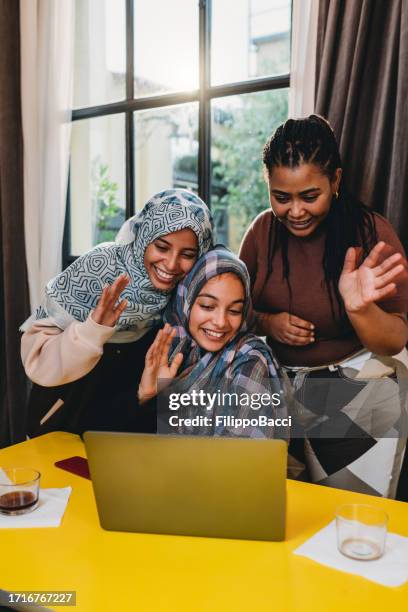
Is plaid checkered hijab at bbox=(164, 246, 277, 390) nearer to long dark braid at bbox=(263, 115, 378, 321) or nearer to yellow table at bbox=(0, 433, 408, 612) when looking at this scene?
long dark braid at bbox=(263, 115, 378, 321)

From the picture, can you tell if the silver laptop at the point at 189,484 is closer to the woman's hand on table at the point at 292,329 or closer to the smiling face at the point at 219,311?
the smiling face at the point at 219,311

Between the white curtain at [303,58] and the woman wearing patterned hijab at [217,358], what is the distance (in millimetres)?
844

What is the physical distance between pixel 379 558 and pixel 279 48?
2222 mm

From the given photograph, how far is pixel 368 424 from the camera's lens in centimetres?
166

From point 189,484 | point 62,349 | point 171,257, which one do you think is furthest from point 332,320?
point 189,484

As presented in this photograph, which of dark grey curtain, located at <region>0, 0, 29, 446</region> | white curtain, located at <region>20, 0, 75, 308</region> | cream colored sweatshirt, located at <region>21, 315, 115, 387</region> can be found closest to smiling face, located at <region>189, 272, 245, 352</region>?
cream colored sweatshirt, located at <region>21, 315, 115, 387</region>

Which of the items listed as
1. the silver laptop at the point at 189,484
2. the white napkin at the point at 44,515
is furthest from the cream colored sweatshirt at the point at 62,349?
the silver laptop at the point at 189,484

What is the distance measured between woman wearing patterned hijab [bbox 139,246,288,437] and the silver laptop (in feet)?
1.43

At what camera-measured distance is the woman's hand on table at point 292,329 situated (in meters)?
1.71

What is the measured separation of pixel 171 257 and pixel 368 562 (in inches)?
37.9

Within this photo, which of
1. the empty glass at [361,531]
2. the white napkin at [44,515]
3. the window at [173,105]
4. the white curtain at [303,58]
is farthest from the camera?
the window at [173,105]

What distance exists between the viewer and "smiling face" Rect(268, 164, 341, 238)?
1604 millimetres

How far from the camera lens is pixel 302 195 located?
1626mm

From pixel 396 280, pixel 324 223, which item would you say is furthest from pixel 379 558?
pixel 324 223
